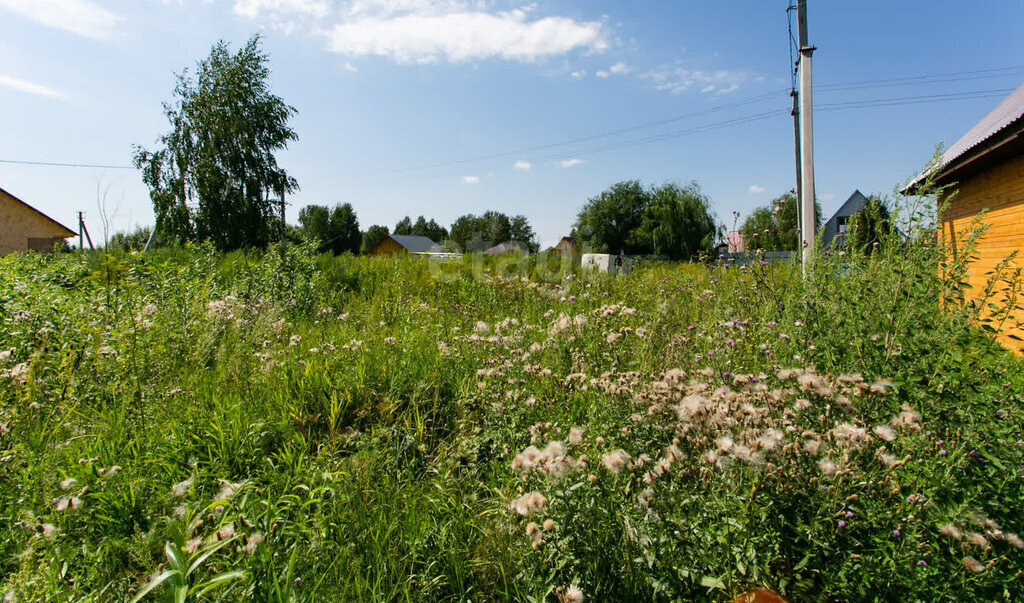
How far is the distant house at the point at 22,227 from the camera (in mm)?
25516

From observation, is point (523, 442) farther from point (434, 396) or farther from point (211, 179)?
point (211, 179)

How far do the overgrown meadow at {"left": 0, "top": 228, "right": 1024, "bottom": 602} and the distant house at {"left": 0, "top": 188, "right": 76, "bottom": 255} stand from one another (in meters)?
30.5

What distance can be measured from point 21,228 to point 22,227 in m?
0.09

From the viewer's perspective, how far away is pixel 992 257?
698 centimetres

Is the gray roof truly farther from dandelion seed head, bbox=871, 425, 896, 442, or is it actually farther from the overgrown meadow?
dandelion seed head, bbox=871, 425, 896, 442

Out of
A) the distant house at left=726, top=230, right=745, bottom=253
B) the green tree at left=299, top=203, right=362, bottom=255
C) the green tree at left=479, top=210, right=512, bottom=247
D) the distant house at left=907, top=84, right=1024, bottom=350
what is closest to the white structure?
the distant house at left=726, top=230, right=745, bottom=253

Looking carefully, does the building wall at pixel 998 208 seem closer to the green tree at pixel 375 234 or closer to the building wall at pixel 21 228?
the building wall at pixel 21 228

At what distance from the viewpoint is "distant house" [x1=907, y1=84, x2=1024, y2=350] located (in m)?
6.10

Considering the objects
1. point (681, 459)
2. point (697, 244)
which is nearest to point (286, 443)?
point (681, 459)

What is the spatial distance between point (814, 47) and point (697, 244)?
34510mm

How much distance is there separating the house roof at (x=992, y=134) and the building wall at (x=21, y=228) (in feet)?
116

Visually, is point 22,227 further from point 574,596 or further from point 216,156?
point 574,596

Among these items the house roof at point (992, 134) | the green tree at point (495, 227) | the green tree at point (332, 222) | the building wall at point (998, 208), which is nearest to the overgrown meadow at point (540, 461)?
the house roof at point (992, 134)

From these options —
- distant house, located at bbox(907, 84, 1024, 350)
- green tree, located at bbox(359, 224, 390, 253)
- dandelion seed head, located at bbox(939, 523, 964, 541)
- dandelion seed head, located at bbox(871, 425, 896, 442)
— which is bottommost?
dandelion seed head, located at bbox(939, 523, 964, 541)
